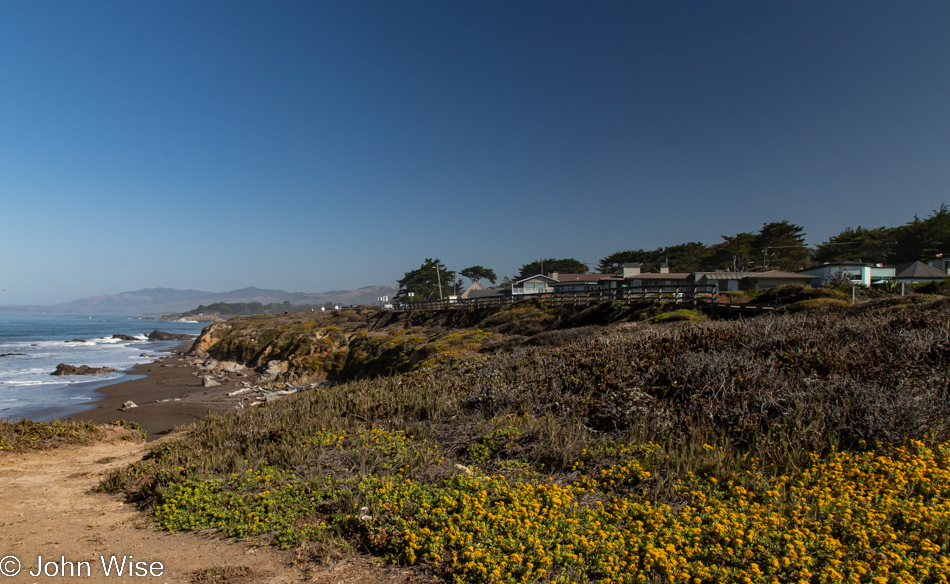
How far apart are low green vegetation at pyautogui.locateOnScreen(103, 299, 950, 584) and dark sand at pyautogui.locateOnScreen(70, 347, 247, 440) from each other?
331 inches

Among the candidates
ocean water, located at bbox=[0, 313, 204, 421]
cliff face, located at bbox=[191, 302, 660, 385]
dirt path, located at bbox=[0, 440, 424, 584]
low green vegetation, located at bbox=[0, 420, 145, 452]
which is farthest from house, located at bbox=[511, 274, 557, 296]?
dirt path, located at bbox=[0, 440, 424, 584]

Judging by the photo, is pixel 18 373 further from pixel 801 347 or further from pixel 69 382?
pixel 801 347

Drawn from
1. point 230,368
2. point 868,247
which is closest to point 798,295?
point 230,368

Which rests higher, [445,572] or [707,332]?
[707,332]

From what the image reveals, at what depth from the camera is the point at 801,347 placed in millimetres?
9719

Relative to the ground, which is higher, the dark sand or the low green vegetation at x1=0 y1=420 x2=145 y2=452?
the low green vegetation at x1=0 y1=420 x2=145 y2=452

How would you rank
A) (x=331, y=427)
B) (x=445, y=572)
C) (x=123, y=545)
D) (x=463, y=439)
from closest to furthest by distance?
(x=445, y=572), (x=123, y=545), (x=463, y=439), (x=331, y=427)

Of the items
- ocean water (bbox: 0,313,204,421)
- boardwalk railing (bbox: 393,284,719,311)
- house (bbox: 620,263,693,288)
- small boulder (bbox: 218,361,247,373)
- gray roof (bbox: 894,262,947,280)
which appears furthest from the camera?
house (bbox: 620,263,693,288)

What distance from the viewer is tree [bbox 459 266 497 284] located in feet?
348

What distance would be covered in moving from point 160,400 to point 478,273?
3352 inches

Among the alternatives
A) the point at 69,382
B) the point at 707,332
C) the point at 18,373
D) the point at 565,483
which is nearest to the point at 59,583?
the point at 565,483

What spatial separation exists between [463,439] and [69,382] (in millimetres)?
35649

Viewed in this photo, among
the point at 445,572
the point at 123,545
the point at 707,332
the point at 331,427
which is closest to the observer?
the point at 445,572

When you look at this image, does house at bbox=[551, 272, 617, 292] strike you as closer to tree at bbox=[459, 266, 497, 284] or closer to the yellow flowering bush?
tree at bbox=[459, 266, 497, 284]
